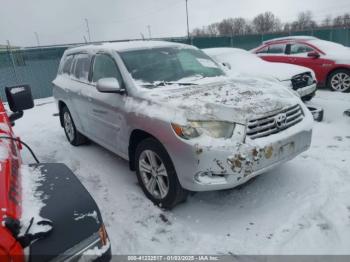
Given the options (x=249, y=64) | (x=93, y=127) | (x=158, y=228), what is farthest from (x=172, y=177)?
(x=249, y=64)

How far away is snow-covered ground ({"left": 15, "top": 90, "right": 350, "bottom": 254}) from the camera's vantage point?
2.75m

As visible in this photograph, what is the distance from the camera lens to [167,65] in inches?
158

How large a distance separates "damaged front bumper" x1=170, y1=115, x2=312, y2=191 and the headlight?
0.31ft

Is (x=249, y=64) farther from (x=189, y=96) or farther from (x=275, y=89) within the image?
(x=189, y=96)

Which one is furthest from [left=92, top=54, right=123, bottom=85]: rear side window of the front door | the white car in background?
the white car in background

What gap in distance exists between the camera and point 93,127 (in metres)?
4.49

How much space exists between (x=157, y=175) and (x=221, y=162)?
839 mm

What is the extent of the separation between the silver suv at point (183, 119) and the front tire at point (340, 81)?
5.62 metres

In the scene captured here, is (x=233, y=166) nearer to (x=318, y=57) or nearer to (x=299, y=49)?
(x=318, y=57)

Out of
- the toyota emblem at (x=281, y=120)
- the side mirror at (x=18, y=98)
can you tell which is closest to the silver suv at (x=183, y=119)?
the toyota emblem at (x=281, y=120)

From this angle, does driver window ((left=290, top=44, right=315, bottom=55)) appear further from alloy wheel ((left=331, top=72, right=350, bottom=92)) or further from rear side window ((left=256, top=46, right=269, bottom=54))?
alloy wheel ((left=331, top=72, right=350, bottom=92))

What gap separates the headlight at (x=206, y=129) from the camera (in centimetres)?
280

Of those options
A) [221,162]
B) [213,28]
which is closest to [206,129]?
[221,162]

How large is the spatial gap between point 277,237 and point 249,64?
597 centimetres
